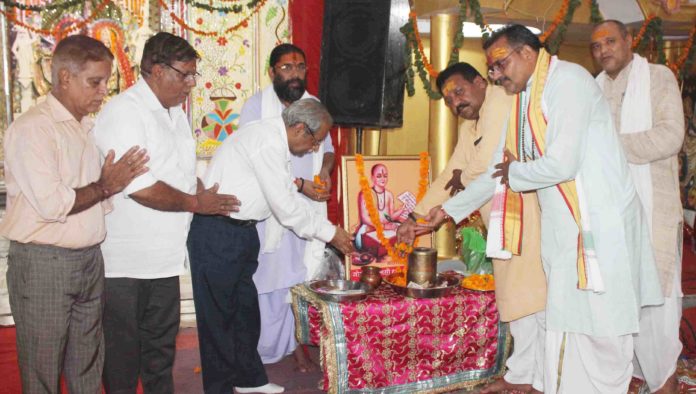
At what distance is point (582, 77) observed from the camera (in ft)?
9.82

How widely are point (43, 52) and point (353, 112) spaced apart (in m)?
2.83

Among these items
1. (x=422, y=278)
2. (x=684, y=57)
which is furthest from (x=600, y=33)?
(x=684, y=57)

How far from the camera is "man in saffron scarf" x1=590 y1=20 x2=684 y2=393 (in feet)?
12.3

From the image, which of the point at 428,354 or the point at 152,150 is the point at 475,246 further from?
the point at 152,150

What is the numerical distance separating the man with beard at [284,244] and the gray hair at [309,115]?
89 cm

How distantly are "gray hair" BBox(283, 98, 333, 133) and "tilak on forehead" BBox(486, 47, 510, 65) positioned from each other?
37.0 inches

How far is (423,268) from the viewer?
3807 millimetres

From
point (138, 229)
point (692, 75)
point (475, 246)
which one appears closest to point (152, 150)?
point (138, 229)

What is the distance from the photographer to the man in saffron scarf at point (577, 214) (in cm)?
295

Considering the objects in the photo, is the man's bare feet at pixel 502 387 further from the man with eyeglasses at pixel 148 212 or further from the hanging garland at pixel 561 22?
the hanging garland at pixel 561 22

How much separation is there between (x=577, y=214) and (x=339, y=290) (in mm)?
1477

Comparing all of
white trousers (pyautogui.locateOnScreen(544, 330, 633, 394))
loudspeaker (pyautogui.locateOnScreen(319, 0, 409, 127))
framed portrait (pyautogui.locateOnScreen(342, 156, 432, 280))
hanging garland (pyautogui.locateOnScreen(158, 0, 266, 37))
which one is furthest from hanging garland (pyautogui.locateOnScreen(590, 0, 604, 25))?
white trousers (pyautogui.locateOnScreen(544, 330, 633, 394))

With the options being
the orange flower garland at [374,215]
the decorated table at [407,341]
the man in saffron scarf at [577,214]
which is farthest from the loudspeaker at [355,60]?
the man in saffron scarf at [577,214]

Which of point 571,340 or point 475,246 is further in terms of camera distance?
point 475,246
